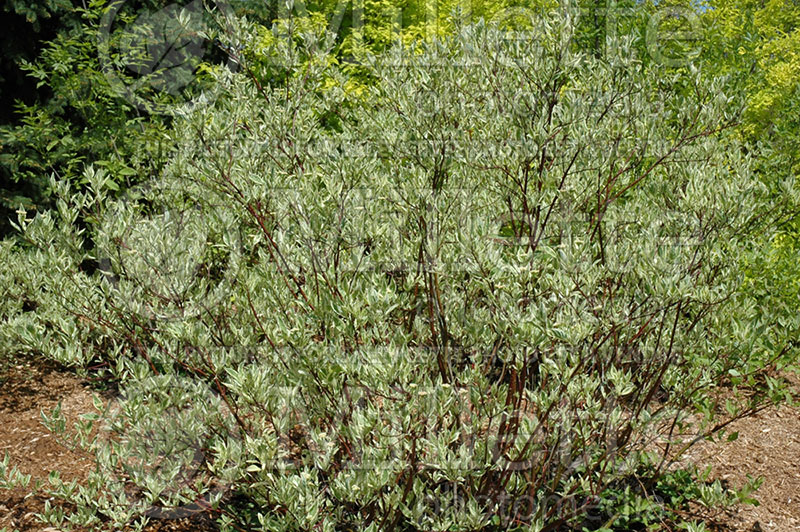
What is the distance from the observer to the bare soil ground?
3273 mm

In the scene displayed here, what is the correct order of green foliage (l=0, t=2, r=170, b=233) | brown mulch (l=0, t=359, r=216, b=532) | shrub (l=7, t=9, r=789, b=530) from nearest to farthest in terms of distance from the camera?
shrub (l=7, t=9, r=789, b=530), brown mulch (l=0, t=359, r=216, b=532), green foliage (l=0, t=2, r=170, b=233)

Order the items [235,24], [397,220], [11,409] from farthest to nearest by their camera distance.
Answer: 1. [11,409]
2. [235,24]
3. [397,220]

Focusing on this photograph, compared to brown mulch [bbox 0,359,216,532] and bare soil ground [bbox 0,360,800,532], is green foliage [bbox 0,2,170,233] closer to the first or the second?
brown mulch [bbox 0,359,216,532]

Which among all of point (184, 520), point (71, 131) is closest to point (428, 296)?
point (184, 520)

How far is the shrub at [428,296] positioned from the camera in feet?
7.70

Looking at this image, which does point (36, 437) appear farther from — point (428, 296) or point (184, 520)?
point (428, 296)

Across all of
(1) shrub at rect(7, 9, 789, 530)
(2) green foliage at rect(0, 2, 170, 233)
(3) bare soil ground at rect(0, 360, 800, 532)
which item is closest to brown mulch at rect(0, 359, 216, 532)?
(3) bare soil ground at rect(0, 360, 800, 532)

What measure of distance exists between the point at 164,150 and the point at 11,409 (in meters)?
2.50

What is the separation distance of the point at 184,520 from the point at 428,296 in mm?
1803

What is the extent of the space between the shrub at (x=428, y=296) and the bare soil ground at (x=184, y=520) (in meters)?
0.63

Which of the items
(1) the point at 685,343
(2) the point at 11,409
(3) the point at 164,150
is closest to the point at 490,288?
(1) the point at 685,343

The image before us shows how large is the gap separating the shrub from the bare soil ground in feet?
2.06

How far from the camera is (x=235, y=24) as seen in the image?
9.63 ft

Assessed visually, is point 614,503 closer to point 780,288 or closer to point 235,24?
point 780,288
